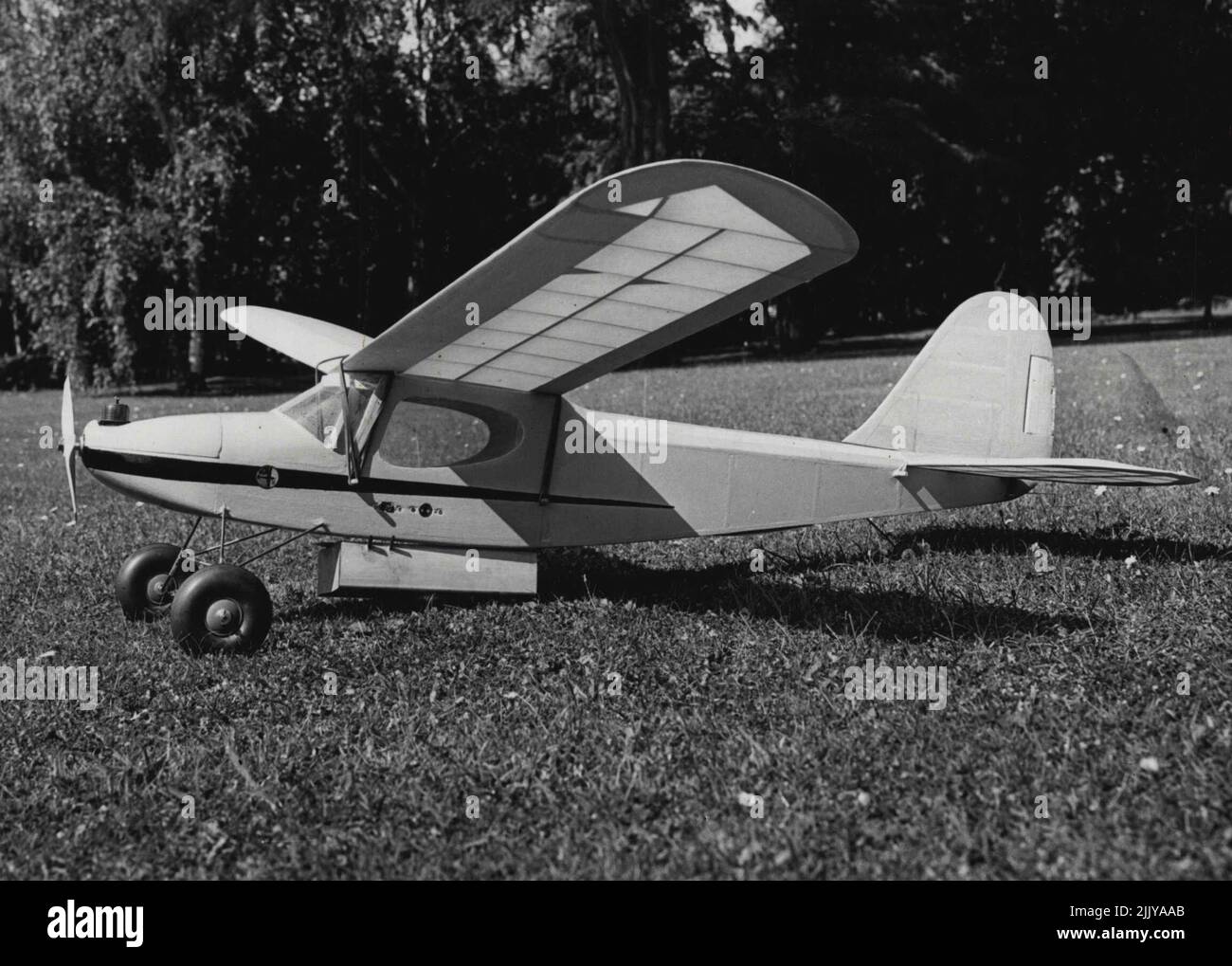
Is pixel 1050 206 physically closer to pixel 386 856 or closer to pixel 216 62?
pixel 216 62

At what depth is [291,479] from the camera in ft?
20.5

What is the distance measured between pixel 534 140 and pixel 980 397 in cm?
3273

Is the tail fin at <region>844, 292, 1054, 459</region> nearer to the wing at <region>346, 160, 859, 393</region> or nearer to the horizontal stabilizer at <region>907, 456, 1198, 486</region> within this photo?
the horizontal stabilizer at <region>907, 456, 1198, 486</region>

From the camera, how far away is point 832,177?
1410 inches

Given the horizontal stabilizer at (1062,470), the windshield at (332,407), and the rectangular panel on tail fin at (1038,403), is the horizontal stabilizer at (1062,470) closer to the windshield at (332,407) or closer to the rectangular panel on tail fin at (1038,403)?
the rectangular panel on tail fin at (1038,403)

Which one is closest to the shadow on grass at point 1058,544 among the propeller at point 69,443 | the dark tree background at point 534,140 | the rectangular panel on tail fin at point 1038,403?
the rectangular panel on tail fin at point 1038,403

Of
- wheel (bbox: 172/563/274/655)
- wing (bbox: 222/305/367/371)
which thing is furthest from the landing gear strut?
wing (bbox: 222/305/367/371)

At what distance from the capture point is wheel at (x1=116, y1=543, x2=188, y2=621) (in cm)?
645

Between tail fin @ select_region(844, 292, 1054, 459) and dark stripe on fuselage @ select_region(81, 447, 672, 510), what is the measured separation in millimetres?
1902

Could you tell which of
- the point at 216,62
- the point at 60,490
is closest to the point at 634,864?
the point at 60,490

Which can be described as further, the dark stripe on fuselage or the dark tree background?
the dark tree background

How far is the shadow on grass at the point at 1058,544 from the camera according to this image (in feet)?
20.7

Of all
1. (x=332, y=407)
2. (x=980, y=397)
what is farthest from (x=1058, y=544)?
(x=332, y=407)

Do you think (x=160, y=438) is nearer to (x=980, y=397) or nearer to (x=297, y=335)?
(x=297, y=335)
